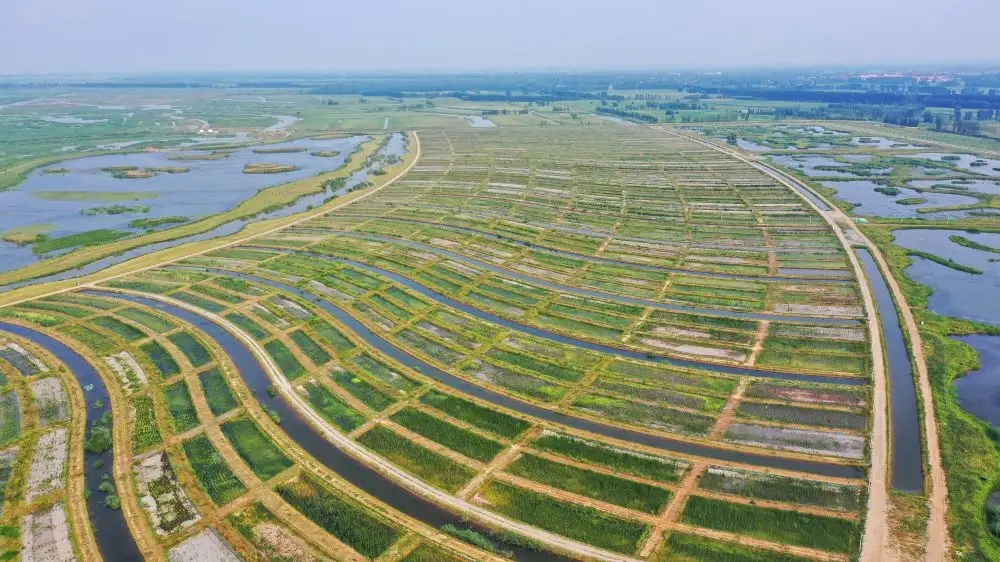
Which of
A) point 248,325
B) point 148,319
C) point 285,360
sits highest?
point 148,319

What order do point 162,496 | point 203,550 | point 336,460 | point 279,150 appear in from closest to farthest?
point 203,550
point 162,496
point 336,460
point 279,150

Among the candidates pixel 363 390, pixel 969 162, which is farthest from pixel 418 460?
pixel 969 162

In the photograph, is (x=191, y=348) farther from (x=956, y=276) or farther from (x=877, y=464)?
(x=956, y=276)

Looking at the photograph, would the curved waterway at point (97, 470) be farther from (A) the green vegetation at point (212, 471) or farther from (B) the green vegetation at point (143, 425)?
(A) the green vegetation at point (212, 471)

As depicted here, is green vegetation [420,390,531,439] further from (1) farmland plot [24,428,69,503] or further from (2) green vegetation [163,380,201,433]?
(1) farmland plot [24,428,69,503]

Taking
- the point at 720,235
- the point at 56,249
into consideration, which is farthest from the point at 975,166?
the point at 56,249

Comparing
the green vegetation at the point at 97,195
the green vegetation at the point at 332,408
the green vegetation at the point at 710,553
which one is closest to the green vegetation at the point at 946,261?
the green vegetation at the point at 710,553

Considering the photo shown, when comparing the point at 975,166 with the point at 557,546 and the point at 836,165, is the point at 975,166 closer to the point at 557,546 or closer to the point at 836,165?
the point at 836,165
